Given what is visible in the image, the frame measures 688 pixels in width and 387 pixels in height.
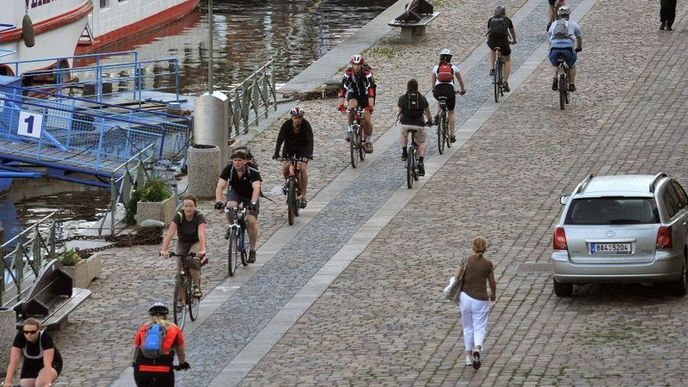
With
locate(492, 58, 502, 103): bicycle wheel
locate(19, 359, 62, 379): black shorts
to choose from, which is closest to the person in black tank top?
locate(19, 359, 62, 379): black shorts

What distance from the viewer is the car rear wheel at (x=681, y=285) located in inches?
810

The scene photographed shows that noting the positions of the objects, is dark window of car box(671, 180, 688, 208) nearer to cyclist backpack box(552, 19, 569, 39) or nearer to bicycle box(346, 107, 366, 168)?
bicycle box(346, 107, 366, 168)

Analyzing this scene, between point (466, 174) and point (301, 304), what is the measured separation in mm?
7561

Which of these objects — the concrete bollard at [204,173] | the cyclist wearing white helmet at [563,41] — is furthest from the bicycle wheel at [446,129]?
the concrete bollard at [204,173]

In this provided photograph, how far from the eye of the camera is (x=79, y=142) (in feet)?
111

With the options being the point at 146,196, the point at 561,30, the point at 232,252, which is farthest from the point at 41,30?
the point at 232,252

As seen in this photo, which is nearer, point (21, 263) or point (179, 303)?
point (179, 303)

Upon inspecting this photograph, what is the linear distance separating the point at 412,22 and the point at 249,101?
10.0 meters

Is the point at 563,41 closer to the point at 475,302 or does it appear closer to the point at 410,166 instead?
the point at 410,166

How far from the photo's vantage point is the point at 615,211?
67.5ft

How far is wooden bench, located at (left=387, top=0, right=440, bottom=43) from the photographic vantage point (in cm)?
4197

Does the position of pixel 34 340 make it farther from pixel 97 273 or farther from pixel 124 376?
pixel 97 273

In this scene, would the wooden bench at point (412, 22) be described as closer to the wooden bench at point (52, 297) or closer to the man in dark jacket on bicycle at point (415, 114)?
the man in dark jacket on bicycle at point (415, 114)

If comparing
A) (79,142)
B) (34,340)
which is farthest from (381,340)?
(79,142)
